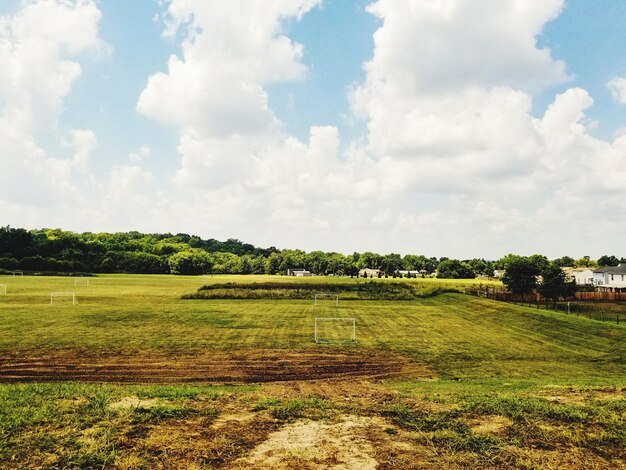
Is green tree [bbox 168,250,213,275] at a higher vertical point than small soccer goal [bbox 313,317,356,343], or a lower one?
higher

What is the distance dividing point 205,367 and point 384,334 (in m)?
18.0

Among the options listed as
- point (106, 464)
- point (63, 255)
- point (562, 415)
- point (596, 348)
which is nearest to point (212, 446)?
point (106, 464)

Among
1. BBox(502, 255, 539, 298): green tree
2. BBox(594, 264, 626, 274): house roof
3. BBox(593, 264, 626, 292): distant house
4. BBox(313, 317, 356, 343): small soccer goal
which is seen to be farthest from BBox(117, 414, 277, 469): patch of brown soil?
BBox(594, 264, 626, 274): house roof

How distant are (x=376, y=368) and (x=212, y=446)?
15016mm

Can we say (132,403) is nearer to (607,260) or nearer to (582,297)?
(582,297)

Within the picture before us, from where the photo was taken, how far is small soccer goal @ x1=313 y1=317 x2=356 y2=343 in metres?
32.8

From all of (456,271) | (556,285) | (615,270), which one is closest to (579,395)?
(556,285)

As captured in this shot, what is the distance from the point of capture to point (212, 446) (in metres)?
9.59

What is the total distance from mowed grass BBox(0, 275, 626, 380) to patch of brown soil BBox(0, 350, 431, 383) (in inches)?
85.6

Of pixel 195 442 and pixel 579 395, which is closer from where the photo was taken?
pixel 195 442

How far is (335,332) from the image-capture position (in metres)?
37.0

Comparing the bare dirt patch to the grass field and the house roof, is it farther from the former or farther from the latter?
the house roof

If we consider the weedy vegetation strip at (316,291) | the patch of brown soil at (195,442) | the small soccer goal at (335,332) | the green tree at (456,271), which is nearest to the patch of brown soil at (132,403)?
the patch of brown soil at (195,442)

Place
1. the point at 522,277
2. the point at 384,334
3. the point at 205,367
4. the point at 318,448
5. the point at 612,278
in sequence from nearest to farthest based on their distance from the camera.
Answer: the point at 318,448, the point at 205,367, the point at 384,334, the point at 522,277, the point at 612,278
